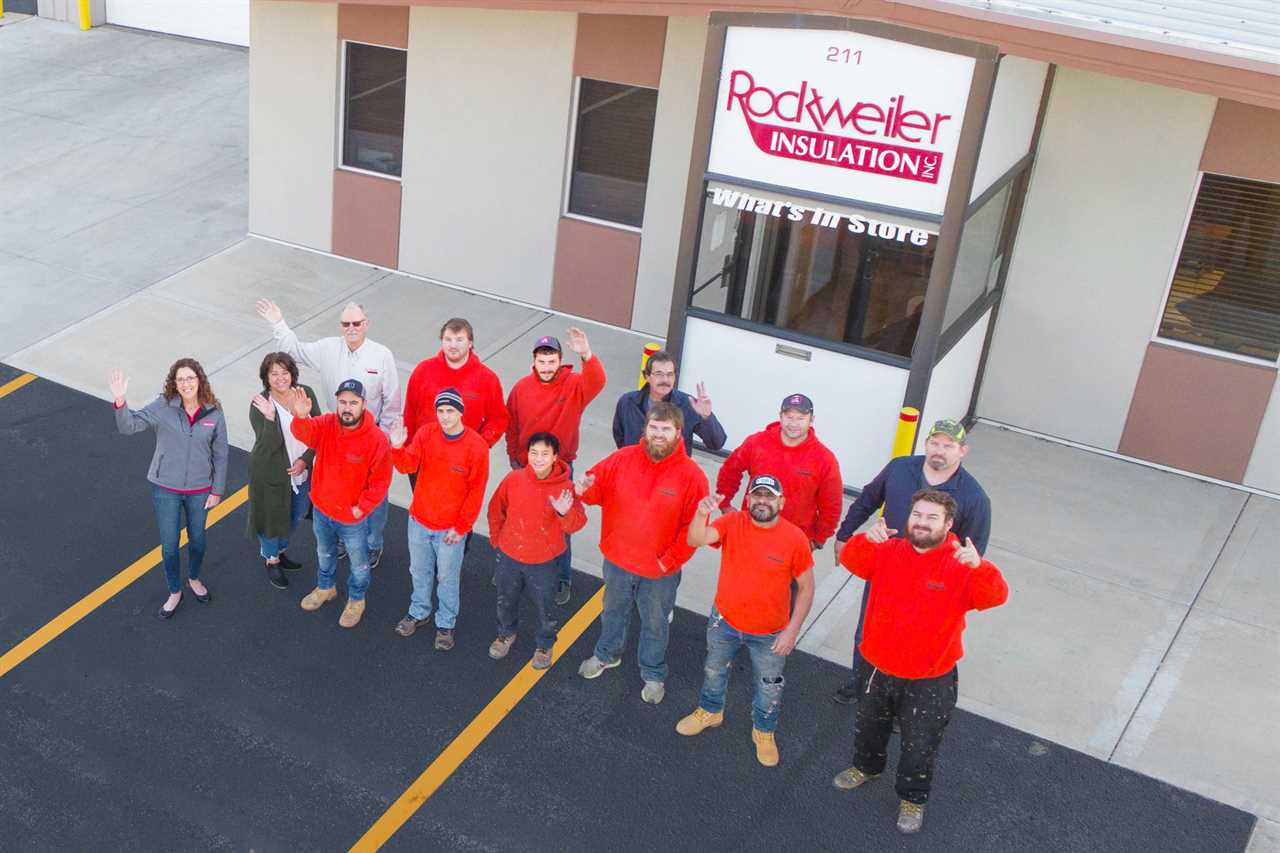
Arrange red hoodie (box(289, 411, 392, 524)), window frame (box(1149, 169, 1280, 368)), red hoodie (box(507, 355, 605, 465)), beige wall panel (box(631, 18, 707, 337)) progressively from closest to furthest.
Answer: red hoodie (box(289, 411, 392, 524)) < red hoodie (box(507, 355, 605, 465)) < window frame (box(1149, 169, 1280, 368)) < beige wall panel (box(631, 18, 707, 337))

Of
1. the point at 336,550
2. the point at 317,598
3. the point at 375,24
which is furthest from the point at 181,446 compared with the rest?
the point at 375,24

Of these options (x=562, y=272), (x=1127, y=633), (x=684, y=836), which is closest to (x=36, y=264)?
(x=562, y=272)

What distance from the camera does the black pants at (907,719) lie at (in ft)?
21.5

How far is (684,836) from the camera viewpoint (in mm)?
6770

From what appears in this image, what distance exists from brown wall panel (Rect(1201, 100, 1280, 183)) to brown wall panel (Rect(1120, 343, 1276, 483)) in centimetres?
146

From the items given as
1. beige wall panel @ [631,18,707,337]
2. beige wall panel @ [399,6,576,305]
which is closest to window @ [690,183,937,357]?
beige wall panel @ [631,18,707,337]

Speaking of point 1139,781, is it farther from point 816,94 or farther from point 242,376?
point 242,376

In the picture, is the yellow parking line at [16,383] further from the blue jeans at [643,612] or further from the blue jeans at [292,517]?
the blue jeans at [643,612]

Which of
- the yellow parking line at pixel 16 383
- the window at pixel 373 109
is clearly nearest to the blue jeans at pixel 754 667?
the yellow parking line at pixel 16 383

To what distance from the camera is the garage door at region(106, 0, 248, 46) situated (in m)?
19.1

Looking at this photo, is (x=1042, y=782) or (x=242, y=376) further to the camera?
(x=242, y=376)

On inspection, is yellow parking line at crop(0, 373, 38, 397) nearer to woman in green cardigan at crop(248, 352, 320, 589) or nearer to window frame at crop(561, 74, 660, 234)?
woman in green cardigan at crop(248, 352, 320, 589)

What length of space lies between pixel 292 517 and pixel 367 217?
Result: 18.7 feet

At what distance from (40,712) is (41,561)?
5.31 feet
